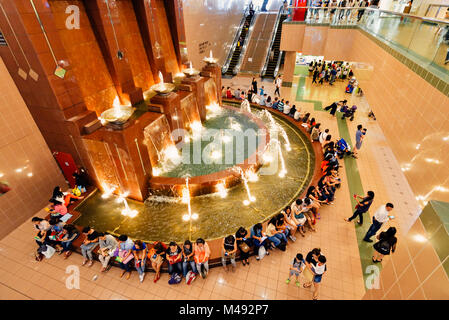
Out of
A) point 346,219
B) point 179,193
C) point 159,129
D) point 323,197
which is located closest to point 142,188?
point 179,193

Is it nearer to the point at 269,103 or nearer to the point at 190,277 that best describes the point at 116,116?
the point at 190,277

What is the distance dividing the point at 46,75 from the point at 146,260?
16.6 ft

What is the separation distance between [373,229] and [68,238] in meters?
7.26

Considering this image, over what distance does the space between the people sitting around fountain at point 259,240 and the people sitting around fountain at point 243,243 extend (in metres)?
0.17

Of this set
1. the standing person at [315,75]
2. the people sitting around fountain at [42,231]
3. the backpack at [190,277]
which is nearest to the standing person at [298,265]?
the backpack at [190,277]

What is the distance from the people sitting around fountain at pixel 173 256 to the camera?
487 centimetres

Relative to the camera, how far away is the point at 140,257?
5.00 metres

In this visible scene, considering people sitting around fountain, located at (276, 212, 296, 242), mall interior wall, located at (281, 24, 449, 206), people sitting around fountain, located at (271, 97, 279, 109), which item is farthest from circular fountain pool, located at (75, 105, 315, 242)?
people sitting around fountain, located at (271, 97, 279, 109)

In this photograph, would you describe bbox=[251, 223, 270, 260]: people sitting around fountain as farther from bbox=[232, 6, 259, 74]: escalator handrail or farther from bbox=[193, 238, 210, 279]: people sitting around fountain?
bbox=[232, 6, 259, 74]: escalator handrail

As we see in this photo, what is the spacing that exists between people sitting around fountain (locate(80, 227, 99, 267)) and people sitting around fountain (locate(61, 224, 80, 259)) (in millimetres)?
456

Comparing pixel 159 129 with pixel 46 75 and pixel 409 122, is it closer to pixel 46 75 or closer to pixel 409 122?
pixel 46 75

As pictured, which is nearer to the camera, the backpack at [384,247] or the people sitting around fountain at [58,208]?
the backpack at [384,247]

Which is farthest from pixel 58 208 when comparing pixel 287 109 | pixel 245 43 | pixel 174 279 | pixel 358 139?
pixel 245 43

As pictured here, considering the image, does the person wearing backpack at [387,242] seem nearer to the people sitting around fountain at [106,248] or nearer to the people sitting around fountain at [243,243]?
the people sitting around fountain at [243,243]
